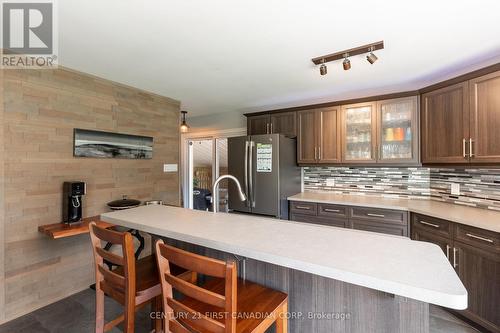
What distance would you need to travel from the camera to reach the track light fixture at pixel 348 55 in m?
1.97

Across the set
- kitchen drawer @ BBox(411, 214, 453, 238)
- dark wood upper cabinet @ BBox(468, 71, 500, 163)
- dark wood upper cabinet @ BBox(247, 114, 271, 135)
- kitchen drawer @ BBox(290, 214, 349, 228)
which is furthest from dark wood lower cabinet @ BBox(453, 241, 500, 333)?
dark wood upper cabinet @ BBox(247, 114, 271, 135)

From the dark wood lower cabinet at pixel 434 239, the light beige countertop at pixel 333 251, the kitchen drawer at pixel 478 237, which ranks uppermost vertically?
the light beige countertop at pixel 333 251

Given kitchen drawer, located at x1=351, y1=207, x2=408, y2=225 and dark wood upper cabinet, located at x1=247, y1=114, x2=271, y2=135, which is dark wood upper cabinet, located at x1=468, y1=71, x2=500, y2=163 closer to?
kitchen drawer, located at x1=351, y1=207, x2=408, y2=225

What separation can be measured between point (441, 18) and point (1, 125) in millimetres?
3563

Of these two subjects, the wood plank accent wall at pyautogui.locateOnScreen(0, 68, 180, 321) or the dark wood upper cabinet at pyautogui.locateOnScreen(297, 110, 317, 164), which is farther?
the dark wood upper cabinet at pyautogui.locateOnScreen(297, 110, 317, 164)

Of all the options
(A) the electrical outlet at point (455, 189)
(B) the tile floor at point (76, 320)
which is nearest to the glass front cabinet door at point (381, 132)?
(A) the electrical outlet at point (455, 189)

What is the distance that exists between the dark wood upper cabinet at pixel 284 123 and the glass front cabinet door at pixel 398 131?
1117 mm

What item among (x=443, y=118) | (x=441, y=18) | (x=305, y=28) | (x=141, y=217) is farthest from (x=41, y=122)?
(x=443, y=118)

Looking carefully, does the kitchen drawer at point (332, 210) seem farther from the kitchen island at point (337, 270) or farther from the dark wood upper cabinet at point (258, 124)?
the kitchen island at point (337, 270)

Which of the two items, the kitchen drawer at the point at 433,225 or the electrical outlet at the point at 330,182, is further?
the electrical outlet at the point at 330,182

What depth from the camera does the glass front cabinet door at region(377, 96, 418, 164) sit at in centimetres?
275

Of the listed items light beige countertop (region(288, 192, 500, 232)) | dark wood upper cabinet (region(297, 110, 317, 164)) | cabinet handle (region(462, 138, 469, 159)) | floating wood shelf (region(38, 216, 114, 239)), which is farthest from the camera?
dark wood upper cabinet (region(297, 110, 317, 164))

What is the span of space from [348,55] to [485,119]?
4.39 feet

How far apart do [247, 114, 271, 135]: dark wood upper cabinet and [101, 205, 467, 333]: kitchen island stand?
2399mm
